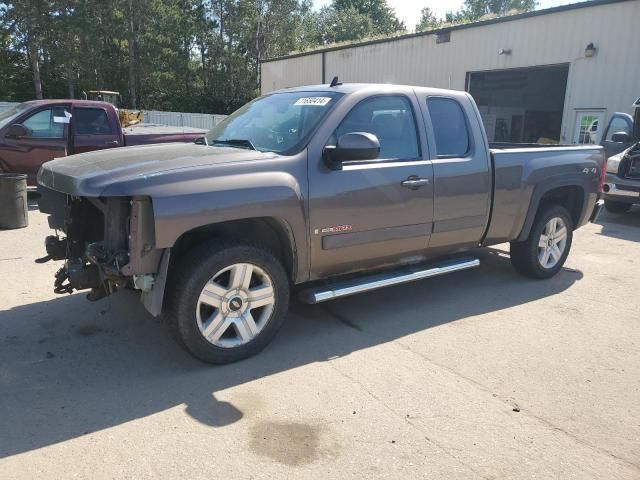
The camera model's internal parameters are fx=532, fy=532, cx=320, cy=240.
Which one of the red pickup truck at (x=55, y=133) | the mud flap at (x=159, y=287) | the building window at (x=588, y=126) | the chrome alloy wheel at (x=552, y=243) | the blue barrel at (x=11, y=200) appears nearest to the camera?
the mud flap at (x=159, y=287)

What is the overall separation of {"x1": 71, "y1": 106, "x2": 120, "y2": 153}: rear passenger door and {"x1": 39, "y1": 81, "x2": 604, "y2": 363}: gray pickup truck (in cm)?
624

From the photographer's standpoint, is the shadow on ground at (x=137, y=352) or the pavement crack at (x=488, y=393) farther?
the shadow on ground at (x=137, y=352)

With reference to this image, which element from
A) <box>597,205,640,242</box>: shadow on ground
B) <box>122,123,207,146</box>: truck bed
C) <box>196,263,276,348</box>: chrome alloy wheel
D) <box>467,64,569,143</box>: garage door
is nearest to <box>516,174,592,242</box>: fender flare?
<box>196,263,276,348</box>: chrome alloy wheel

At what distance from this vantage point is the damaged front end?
10.8ft

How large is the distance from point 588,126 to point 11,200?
14.9 metres

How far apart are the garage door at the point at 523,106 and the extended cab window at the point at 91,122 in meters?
15.0

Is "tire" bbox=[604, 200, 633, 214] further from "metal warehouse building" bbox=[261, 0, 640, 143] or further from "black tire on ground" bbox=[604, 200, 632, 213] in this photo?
"metal warehouse building" bbox=[261, 0, 640, 143]

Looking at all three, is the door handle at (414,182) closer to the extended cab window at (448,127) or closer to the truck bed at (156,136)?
the extended cab window at (448,127)

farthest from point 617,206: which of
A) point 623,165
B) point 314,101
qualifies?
point 314,101

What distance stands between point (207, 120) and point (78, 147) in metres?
21.4

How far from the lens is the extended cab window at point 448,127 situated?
4848mm

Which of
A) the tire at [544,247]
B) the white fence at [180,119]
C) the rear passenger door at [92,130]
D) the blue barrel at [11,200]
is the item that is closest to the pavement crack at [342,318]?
the tire at [544,247]

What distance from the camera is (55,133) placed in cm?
989

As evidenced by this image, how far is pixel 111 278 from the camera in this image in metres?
3.51
